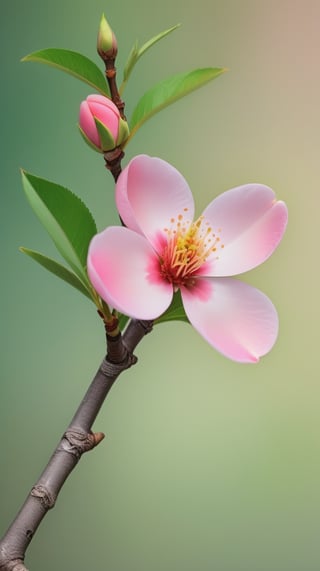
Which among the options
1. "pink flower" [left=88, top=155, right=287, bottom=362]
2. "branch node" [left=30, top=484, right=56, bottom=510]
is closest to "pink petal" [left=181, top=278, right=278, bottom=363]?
"pink flower" [left=88, top=155, right=287, bottom=362]

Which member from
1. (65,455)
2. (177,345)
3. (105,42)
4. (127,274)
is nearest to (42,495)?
(65,455)

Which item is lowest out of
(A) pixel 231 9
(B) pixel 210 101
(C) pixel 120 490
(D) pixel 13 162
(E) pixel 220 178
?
(C) pixel 120 490

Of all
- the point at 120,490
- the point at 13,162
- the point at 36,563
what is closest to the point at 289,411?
the point at 120,490

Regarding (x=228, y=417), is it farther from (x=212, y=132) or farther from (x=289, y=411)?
(x=212, y=132)

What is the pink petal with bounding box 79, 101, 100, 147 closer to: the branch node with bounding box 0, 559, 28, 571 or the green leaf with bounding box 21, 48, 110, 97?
the green leaf with bounding box 21, 48, 110, 97

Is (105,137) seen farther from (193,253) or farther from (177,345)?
(177,345)

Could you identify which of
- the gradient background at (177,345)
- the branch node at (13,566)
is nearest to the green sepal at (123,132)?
the branch node at (13,566)
